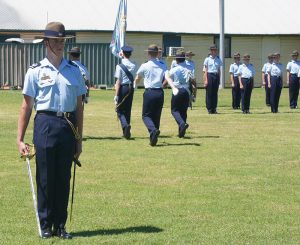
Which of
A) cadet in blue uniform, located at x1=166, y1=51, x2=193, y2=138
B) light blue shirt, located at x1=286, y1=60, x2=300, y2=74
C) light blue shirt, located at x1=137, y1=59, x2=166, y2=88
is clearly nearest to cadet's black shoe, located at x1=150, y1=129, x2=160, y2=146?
light blue shirt, located at x1=137, y1=59, x2=166, y2=88

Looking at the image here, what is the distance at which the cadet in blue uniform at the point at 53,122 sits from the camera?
31.7ft

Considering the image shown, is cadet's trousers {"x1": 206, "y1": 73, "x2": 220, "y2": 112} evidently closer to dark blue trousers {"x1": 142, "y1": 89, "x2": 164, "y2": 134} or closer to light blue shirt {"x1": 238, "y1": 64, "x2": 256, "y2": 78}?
light blue shirt {"x1": 238, "y1": 64, "x2": 256, "y2": 78}

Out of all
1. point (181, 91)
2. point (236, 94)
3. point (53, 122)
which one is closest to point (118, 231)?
point (53, 122)

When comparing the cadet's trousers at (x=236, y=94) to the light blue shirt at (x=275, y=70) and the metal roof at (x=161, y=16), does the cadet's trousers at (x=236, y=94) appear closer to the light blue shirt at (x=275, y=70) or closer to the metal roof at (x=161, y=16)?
the light blue shirt at (x=275, y=70)

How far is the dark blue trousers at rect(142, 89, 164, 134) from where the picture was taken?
19.2 meters

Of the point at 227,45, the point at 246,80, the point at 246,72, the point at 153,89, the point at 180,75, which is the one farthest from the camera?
the point at 227,45

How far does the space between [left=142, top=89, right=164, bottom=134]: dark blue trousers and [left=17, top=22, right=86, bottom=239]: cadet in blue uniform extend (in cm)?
920

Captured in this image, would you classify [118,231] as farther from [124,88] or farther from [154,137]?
[124,88]

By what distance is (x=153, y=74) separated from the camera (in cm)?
1920

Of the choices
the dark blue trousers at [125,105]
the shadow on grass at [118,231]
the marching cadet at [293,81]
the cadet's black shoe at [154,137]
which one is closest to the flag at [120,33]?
the marching cadet at [293,81]

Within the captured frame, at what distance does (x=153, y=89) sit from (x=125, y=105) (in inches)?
61.4

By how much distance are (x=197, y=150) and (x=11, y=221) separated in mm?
8074

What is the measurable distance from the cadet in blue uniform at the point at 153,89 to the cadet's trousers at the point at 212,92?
1110 centimetres

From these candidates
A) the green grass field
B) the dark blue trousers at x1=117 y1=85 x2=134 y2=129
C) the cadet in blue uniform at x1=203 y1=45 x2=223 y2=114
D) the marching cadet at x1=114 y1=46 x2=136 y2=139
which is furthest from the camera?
the cadet in blue uniform at x1=203 y1=45 x2=223 y2=114
